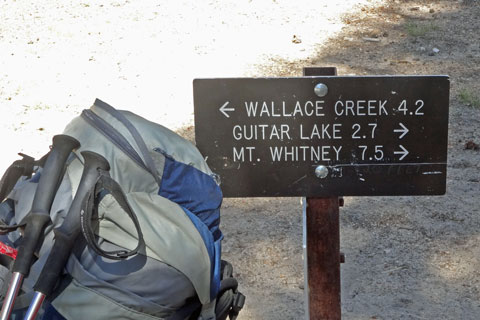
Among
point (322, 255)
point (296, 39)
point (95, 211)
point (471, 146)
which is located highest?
point (296, 39)

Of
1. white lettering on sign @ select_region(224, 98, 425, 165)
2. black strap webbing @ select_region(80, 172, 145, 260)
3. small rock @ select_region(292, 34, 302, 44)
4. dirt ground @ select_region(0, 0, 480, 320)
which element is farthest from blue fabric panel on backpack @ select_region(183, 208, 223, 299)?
small rock @ select_region(292, 34, 302, 44)

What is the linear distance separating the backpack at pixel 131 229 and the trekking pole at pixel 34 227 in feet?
0.19

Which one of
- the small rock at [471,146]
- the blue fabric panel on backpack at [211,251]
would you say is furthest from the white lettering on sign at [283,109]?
A: the small rock at [471,146]

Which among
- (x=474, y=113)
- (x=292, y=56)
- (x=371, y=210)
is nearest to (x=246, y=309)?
(x=371, y=210)

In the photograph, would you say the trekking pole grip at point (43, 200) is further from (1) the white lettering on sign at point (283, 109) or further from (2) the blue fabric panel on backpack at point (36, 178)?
(1) the white lettering on sign at point (283, 109)

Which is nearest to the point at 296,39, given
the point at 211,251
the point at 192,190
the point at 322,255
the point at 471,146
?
the point at 471,146

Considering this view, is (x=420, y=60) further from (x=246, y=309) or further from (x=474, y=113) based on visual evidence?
(x=246, y=309)

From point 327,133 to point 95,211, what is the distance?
0.83 m

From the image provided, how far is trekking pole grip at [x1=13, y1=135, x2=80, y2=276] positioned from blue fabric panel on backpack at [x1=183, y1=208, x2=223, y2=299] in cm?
42

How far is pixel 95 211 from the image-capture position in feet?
8.16

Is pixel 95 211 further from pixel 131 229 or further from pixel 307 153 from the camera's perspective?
pixel 307 153

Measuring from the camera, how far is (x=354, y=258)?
476 centimetres

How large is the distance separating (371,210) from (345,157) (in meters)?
2.53

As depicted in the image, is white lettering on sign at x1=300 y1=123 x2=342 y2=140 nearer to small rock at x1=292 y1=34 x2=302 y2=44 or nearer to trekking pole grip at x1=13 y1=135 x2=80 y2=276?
trekking pole grip at x1=13 y1=135 x2=80 y2=276
